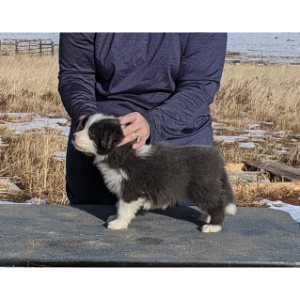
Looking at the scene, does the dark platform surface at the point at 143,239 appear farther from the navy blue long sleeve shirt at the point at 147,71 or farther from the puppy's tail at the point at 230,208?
the navy blue long sleeve shirt at the point at 147,71

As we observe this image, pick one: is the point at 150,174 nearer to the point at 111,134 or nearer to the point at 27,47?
the point at 111,134

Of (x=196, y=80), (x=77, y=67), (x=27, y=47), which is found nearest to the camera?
(x=196, y=80)

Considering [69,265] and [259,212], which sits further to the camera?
[259,212]

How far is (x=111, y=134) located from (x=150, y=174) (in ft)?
0.82

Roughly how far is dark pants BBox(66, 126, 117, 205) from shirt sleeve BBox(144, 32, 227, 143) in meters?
0.53

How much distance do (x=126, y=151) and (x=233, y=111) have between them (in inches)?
297

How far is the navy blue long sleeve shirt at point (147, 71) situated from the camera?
3084 millimetres

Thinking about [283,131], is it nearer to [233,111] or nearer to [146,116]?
[233,111]

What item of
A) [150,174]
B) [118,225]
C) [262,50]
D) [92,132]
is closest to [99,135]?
[92,132]

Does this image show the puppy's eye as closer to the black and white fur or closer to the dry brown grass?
the black and white fur

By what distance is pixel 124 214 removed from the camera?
97.6 inches

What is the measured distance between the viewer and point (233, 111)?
9.83 m

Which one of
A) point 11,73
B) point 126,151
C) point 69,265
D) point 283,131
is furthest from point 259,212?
point 11,73

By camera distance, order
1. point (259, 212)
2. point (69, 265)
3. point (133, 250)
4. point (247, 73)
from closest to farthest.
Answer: point (69, 265), point (133, 250), point (259, 212), point (247, 73)
